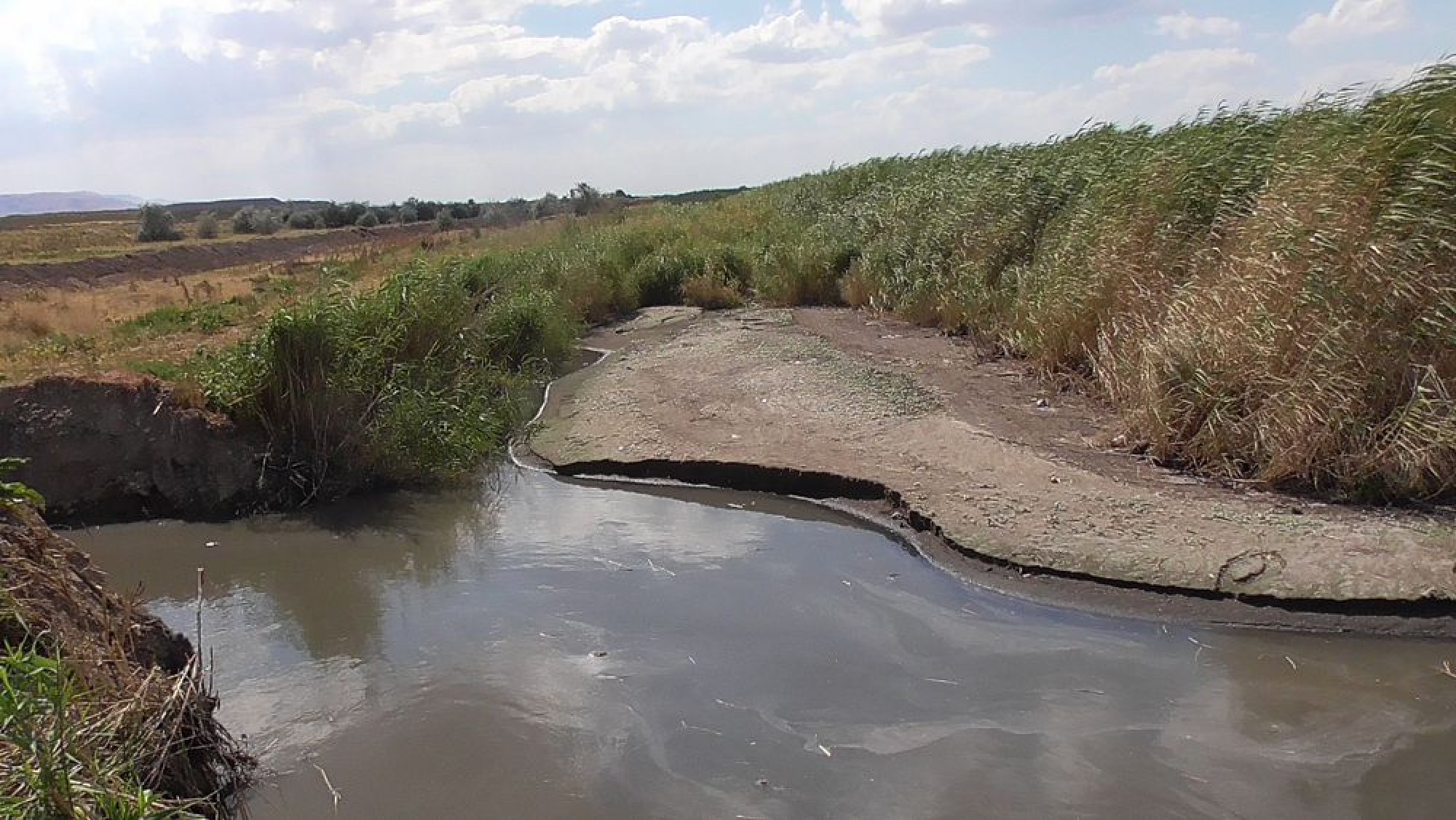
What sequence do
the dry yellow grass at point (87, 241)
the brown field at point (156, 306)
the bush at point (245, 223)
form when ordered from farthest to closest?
the bush at point (245, 223) → the dry yellow grass at point (87, 241) → the brown field at point (156, 306)

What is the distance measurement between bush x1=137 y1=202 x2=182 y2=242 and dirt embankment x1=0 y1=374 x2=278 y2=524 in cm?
4213

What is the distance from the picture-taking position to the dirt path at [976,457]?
568 cm

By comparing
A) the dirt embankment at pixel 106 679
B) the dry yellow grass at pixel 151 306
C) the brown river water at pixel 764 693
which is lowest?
the brown river water at pixel 764 693

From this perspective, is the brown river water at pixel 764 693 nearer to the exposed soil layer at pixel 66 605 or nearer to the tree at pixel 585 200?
the exposed soil layer at pixel 66 605

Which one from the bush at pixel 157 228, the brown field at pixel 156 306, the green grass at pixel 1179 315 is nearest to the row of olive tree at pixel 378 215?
the bush at pixel 157 228

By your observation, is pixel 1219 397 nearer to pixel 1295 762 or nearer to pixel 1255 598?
pixel 1255 598

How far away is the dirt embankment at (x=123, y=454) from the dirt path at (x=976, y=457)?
7.99ft

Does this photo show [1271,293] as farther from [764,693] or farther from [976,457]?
[764,693]

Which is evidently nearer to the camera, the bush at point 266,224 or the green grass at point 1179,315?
the green grass at point 1179,315

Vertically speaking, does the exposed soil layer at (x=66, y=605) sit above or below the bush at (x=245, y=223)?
below

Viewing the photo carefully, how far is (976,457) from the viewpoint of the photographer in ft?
25.0

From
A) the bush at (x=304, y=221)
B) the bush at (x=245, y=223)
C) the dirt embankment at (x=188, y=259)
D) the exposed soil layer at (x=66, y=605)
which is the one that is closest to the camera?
the exposed soil layer at (x=66, y=605)

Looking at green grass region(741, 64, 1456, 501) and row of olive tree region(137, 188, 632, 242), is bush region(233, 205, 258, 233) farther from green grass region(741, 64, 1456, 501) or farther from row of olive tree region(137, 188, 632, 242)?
green grass region(741, 64, 1456, 501)

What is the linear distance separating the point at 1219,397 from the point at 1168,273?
226 cm
